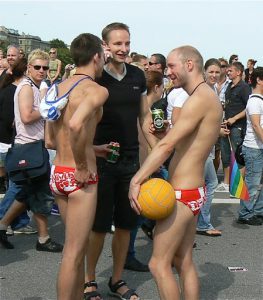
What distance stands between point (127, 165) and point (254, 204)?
117 inches

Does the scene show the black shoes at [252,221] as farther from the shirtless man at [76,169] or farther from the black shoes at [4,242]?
the shirtless man at [76,169]

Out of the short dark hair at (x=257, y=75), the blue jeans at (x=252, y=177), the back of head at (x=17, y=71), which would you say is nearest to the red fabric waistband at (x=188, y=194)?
the back of head at (x=17, y=71)

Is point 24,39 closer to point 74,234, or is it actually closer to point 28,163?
point 28,163

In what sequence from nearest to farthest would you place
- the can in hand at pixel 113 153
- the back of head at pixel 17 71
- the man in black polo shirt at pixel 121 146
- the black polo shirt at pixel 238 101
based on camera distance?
the can in hand at pixel 113 153, the man in black polo shirt at pixel 121 146, the back of head at pixel 17 71, the black polo shirt at pixel 238 101

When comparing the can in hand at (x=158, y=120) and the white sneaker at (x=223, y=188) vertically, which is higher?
the can in hand at (x=158, y=120)

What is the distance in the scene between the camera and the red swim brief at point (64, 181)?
392cm

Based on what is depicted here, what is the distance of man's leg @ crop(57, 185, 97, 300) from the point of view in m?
3.91

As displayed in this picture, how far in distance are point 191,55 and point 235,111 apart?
583 cm

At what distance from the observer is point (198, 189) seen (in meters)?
3.88

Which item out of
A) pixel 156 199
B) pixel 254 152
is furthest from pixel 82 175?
pixel 254 152

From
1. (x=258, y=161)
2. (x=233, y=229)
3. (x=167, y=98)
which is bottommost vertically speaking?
(x=233, y=229)

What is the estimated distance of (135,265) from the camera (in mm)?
5418

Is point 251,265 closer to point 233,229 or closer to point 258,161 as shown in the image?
point 233,229

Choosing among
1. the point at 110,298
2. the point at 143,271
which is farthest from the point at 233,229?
the point at 110,298
